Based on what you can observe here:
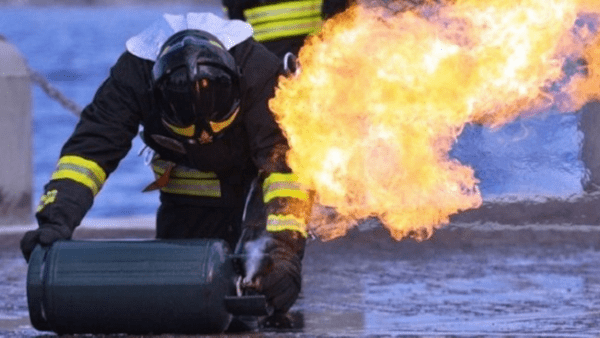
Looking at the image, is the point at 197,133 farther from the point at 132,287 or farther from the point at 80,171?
the point at 132,287

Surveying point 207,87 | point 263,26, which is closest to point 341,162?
point 207,87

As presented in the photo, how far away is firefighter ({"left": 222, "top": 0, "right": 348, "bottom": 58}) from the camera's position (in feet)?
28.6

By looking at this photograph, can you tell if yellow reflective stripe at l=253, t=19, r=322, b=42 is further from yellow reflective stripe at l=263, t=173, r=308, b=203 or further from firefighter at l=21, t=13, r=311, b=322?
yellow reflective stripe at l=263, t=173, r=308, b=203

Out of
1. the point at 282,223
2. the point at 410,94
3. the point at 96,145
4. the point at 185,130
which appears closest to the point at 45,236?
the point at 96,145

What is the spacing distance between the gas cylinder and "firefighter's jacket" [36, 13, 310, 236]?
0.28 m

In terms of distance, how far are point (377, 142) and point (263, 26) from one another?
1.86 meters

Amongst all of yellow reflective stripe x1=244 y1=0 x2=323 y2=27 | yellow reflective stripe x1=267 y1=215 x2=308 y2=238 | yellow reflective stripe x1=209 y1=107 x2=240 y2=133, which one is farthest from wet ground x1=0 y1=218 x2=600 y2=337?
yellow reflective stripe x1=244 y1=0 x2=323 y2=27

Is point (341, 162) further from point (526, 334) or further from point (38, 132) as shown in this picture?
point (38, 132)

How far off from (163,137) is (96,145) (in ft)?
0.85

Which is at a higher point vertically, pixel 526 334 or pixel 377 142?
pixel 377 142

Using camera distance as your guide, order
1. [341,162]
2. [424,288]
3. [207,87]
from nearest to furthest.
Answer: [207,87]
[341,162]
[424,288]

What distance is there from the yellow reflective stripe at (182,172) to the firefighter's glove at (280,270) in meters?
0.57

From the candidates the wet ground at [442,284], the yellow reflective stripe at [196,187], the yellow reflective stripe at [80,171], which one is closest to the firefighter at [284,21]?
the wet ground at [442,284]

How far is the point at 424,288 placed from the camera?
8.50m
